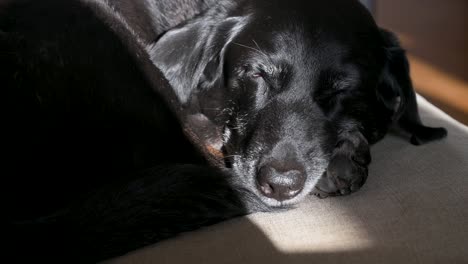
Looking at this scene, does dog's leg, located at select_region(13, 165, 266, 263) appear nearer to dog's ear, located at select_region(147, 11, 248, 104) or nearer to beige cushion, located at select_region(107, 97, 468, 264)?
beige cushion, located at select_region(107, 97, 468, 264)

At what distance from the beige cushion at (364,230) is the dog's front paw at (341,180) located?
3cm

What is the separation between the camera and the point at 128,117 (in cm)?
157

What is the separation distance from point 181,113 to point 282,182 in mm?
395

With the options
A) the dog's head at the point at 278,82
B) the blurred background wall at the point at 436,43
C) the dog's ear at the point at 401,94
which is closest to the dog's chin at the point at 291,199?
the dog's head at the point at 278,82

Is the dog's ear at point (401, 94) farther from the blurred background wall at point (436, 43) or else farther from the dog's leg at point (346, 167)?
the blurred background wall at point (436, 43)

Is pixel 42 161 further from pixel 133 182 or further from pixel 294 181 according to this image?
pixel 294 181

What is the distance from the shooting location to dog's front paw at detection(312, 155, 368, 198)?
166cm

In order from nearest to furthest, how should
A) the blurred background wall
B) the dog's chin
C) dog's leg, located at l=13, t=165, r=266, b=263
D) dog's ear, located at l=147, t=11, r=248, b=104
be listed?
dog's leg, located at l=13, t=165, r=266, b=263 → the dog's chin → dog's ear, located at l=147, t=11, r=248, b=104 → the blurred background wall

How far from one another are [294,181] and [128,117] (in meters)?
0.50

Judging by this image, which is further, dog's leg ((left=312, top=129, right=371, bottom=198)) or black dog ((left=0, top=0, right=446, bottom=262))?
dog's leg ((left=312, top=129, right=371, bottom=198))

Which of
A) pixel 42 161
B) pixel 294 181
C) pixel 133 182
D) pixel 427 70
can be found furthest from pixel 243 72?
pixel 427 70

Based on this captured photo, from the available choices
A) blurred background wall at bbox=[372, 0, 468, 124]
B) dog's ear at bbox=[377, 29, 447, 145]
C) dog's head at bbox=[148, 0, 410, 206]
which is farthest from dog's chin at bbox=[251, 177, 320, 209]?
blurred background wall at bbox=[372, 0, 468, 124]

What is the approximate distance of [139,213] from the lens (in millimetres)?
1351

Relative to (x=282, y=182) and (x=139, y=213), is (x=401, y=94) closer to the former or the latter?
(x=282, y=182)
